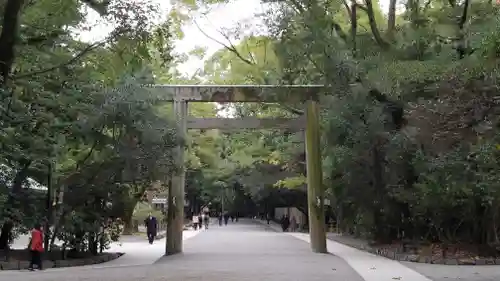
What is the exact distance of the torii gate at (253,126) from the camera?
20531 mm

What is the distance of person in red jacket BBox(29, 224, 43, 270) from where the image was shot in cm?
1443

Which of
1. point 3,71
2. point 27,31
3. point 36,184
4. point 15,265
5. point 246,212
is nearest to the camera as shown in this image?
point 3,71

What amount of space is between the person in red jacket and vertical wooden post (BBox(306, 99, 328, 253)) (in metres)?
9.52

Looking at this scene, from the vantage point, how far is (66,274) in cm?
1320

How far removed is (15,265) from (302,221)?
33.0 m

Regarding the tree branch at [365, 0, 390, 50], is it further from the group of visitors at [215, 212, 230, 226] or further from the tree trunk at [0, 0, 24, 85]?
the group of visitors at [215, 212, 230, 226]

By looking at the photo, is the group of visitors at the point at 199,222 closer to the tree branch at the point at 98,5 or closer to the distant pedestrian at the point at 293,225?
the distant pedestrian at the point at 293,225

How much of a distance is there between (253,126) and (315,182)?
311 centimetres

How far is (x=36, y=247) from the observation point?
14.5m

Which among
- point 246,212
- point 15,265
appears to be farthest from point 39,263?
point 246,212

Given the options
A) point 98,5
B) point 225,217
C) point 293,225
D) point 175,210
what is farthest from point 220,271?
point 225,217

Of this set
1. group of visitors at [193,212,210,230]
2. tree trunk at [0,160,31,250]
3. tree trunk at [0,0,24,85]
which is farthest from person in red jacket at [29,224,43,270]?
group of visitors at [193,212,210,230]

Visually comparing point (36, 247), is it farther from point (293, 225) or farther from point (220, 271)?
point (293, 225)

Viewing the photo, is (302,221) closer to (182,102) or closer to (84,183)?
(182,102)
